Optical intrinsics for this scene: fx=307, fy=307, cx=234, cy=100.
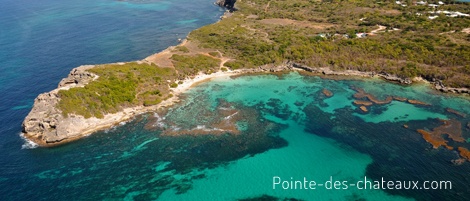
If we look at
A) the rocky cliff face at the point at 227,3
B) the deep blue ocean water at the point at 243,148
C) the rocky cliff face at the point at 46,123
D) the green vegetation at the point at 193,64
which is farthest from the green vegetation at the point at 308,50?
the rocky cliff face at the point at 227,3

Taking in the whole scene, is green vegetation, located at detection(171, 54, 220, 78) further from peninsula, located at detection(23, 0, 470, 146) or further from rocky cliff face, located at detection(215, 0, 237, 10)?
rocky cliff face, located at detection(215, 0, 237, 10)

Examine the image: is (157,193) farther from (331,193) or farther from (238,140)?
(331,193)

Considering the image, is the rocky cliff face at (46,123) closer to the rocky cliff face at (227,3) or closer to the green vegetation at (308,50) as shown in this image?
the green vegetation at (308,50)

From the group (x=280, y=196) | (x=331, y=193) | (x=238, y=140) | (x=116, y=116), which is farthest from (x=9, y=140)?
(x=331, y=193)

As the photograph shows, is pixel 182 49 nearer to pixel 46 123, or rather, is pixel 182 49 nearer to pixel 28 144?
pixel 46 123

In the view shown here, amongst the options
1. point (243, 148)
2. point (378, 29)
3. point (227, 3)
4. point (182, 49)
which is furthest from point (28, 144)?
point (227, 3)
